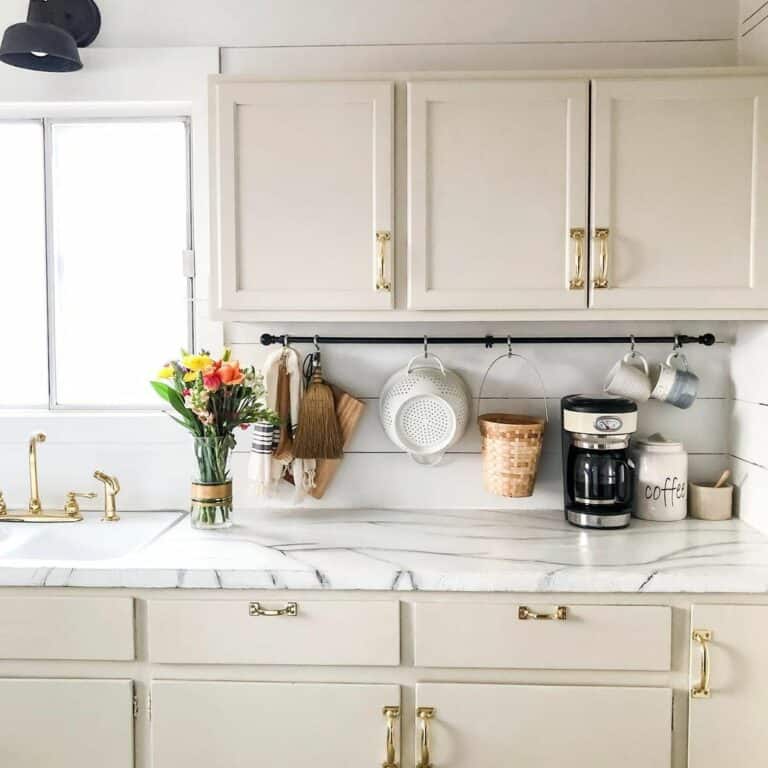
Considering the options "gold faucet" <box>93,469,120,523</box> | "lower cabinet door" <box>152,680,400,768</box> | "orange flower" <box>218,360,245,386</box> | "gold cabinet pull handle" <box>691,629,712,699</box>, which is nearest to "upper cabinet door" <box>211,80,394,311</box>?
"orange flower" <box>218,360,245,386</box>

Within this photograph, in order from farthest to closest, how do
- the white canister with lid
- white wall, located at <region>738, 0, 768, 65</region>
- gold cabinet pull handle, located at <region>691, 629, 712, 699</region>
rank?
the white canister with lid
white wall, located at <region>738, 0, 768, 65</region>
gold cabinet pull handle, located at <region>691, 629, 712, 699</region>

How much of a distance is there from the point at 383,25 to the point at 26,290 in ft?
4.25

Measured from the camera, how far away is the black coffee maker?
208cm

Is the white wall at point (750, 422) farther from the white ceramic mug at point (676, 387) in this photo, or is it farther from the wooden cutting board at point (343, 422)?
the wooden cutting board at point (343, 422)

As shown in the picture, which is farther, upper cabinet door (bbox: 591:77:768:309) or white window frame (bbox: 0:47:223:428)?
white window frame (bbox: 0:47:223:428)

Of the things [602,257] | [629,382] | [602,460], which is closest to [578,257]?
[602,257]

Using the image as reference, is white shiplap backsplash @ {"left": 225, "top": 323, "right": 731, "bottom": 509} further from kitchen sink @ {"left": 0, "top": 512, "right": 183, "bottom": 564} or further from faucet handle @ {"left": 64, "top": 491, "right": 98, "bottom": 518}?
faucet handle @ {"left": 64, "top": 491, "right": 98, "bottom": 518}

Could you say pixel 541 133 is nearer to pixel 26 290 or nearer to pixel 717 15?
pixel 717 15

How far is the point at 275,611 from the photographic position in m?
1.79

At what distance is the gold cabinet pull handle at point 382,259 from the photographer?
2.02m

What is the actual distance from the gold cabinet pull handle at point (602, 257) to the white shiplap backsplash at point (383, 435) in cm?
33

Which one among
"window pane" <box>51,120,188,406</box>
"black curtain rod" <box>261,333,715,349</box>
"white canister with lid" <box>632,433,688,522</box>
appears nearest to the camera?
"white canister with lid" <box>632,433,688,522</box>

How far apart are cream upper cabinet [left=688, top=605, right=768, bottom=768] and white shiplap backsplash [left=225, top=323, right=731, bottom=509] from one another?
0.65 metres

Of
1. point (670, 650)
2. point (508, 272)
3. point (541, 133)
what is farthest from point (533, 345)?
point (670, 650)
